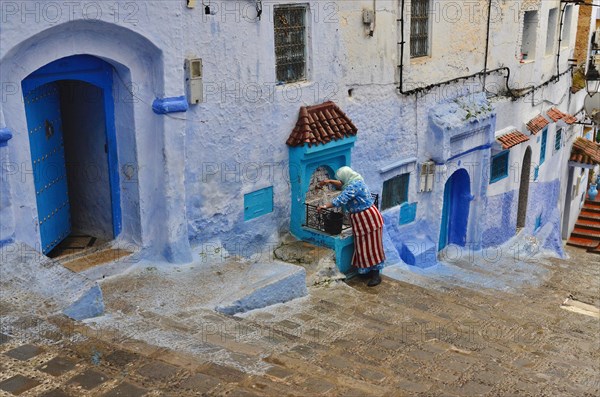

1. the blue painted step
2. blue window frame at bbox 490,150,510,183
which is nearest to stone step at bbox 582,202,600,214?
blue window frame at bbox 490,150,510,183

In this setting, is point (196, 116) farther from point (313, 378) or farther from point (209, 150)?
point (313, 378)

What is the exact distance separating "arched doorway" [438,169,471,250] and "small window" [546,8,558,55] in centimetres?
438

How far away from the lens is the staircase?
64.6 ft

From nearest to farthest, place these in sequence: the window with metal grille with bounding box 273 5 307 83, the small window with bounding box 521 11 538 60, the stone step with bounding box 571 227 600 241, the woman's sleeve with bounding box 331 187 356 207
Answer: the woman's sleeve with bounding box 331 187 356 207, the window with metal grille with bounding box 273 5 307 83, the small window with bounding box 521 11 538 60, the stone step with bounding box 571 227 600 241

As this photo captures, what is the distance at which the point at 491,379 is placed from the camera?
6672 mm

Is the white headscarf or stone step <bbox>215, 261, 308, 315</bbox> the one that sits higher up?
the white headscarf

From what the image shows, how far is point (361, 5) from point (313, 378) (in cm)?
662

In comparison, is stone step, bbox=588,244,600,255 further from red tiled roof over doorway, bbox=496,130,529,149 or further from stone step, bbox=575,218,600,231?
red tiled roof over doorway, bbox=496,130,529,149

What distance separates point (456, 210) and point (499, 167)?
53.6 inches

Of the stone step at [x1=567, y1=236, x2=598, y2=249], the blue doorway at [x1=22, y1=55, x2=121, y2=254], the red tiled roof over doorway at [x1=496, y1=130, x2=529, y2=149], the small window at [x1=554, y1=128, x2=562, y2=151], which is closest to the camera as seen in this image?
the blue doorway at [x1=22, y1=55, x2=121, y2=254]

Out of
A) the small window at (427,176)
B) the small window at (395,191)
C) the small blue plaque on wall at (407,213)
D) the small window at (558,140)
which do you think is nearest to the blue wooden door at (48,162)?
the small window at (395,191)

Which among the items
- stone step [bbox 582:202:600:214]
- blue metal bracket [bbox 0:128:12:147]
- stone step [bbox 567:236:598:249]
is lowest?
stone step [bbox 567:236:598:249]

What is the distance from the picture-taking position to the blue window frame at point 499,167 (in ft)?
48.2

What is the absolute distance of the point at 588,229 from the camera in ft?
67.9
